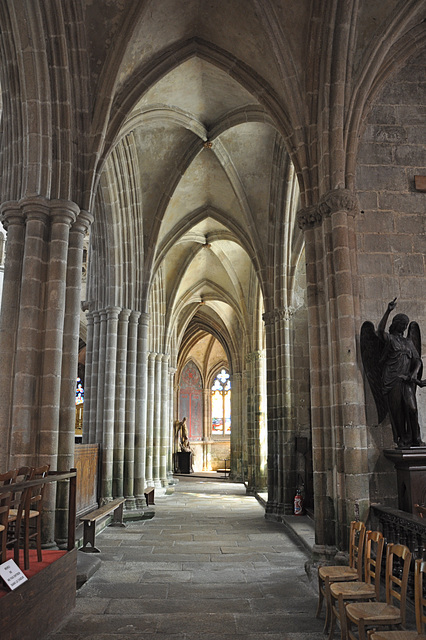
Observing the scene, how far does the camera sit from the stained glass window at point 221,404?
114 feet

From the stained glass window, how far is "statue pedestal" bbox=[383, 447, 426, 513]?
28.1 m

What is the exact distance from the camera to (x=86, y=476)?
1097 cm

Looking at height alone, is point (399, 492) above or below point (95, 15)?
below

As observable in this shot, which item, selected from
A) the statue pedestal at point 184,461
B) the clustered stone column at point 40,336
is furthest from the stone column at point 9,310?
the statue pedestal at point 184,461

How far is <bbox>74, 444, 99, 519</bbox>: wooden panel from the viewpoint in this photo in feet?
33.7

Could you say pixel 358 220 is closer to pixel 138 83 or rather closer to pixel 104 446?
pixel 138 83

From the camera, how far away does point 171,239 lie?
16.2m

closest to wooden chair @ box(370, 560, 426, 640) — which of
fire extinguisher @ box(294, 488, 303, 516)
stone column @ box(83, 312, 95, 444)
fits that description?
fire extinguisher @ box(294, 488, 303, 516)

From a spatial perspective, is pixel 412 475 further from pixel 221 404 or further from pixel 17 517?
pixel 221 404

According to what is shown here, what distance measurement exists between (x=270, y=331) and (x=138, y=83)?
6859mm

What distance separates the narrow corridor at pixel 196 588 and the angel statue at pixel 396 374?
90.5 inches

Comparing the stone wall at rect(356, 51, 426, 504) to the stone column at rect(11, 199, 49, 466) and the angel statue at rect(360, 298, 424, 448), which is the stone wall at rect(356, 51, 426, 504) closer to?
the angel statue at rect(360, 298, 424, 448)

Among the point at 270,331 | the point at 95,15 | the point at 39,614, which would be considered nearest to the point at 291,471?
the point at 270,331

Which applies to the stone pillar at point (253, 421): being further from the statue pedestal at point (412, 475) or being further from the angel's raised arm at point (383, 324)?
the angel's raised arm at point (383, 324)
